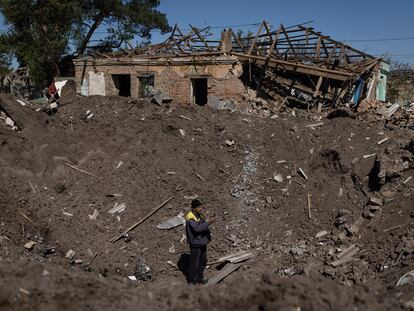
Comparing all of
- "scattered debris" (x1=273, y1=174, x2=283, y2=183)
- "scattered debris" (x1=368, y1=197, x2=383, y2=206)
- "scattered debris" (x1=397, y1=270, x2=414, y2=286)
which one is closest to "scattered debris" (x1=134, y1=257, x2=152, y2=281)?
"scattered debris" (x1=273, y1=174, x2=283, y2=183)

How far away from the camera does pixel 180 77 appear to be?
17.6m

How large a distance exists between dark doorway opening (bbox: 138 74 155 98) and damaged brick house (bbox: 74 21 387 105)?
49 millimetres

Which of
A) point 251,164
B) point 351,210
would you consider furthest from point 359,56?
point 351,210

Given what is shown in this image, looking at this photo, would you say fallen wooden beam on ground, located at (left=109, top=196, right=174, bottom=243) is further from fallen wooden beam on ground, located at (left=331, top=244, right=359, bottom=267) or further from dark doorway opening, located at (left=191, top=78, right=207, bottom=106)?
dark doorway opening, located at (left=191, top=78, right=207, bottom=106)

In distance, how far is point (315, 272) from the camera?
30.2ft

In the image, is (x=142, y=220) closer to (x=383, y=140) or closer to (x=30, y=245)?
(x=30, y=245)

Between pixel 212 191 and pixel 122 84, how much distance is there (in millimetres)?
10871

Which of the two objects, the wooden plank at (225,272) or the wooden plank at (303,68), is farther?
the wooden plank at (303,68)

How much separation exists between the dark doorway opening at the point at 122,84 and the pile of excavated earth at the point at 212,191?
4776 mm

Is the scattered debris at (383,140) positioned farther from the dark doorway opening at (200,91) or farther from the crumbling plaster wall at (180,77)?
the dark doorway opening at (200,91)

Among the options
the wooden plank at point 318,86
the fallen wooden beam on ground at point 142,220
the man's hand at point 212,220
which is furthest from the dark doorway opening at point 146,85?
the man's hand at point 212,220

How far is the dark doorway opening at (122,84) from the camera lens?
20039mm

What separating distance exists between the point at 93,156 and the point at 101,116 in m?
2.46

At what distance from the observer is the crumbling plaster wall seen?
16.5 meters
